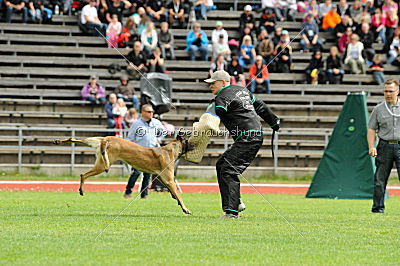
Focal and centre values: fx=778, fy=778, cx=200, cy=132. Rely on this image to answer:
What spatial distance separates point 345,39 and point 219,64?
17.3ft

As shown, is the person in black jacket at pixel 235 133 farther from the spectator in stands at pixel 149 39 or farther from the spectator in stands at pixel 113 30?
the spectator in stands at pixel 113 30

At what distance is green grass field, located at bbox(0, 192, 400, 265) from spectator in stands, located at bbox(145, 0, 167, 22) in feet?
46.4

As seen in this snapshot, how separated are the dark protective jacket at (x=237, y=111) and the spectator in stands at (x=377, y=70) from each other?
1649 cm

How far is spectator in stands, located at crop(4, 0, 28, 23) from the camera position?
26203mm

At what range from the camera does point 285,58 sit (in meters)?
26.3

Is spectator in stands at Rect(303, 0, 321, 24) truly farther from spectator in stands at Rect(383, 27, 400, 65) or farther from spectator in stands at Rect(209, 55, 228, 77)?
spectator in stands at Rect(209, 55, 228, 77)

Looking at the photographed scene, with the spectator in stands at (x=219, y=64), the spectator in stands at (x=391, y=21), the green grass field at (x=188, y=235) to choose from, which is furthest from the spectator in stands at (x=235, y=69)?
the green grass field at (x=188, y=235)

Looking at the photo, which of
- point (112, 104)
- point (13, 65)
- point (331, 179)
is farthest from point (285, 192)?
point (13, 65)

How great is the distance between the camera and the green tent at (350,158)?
54.8 feet

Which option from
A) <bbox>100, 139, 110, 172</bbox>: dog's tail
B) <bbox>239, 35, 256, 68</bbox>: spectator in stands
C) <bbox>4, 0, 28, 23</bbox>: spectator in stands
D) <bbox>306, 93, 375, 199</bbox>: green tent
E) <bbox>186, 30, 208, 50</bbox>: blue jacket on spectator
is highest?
<bbox>4, 0, 28, 23</bbox>: spectator in stands

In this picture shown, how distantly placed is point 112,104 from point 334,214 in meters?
11.4

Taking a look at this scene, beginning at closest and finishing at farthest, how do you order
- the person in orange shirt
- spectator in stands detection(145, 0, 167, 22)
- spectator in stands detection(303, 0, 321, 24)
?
1. spectator in stands detection(145, 0, 167, 22)
2. spectator in stands detection(303, 0, 321, 24)
3. the person in orange shirt

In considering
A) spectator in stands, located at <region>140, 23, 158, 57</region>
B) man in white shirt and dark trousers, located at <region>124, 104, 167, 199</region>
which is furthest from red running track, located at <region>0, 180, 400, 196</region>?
spectator in stands, located at <region>140, 23, 158, 57</region>

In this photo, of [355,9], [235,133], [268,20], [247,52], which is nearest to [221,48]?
[247,52]
